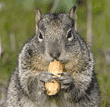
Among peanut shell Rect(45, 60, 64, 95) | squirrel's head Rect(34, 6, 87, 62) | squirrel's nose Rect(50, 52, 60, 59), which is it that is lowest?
peanut shell Rect(45, 60, 64, 95)

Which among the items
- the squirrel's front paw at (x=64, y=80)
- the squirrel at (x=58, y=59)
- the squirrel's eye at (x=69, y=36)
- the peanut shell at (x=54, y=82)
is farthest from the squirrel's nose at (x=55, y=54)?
the squirrel's eye at (x=69, y=36)

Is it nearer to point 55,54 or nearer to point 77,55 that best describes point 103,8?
point 77,55

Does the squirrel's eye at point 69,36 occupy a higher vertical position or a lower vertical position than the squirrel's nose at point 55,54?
higher

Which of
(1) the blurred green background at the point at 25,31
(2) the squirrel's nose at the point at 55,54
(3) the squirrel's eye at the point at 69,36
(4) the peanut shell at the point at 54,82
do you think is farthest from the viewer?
(1) the blurred green background at the point at 25,31

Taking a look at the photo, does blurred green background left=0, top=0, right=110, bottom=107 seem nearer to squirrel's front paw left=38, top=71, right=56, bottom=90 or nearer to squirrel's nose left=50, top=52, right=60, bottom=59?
squirrel's front paw left=38, top=71, right=56, bottom=90

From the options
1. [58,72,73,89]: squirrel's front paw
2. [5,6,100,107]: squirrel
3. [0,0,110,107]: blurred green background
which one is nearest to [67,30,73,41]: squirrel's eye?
[5,6,100,107]: squirrel

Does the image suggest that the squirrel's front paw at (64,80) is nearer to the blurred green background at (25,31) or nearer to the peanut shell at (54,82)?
the peanut shell at (54,82)

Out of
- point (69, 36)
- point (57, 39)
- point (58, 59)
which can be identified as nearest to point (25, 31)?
point (69, 36)

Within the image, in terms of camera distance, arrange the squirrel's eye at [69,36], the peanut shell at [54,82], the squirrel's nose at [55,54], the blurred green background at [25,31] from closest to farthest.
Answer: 1. the squirrel's nose at [55,54]
2. the peanut shell at [54,82]
3. the squirrel's eye at [69,36]
4. the blurred green background at [25,31]
